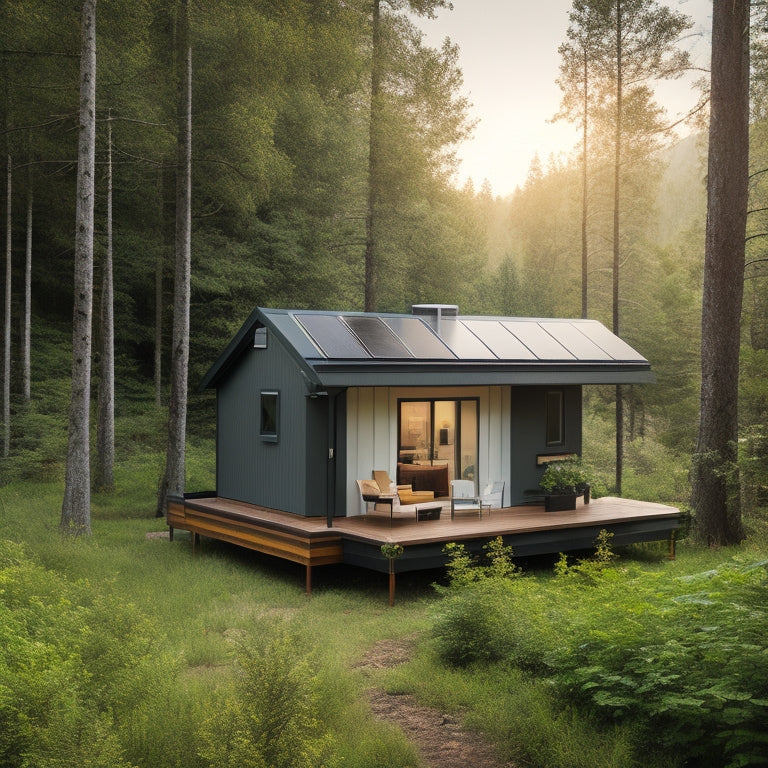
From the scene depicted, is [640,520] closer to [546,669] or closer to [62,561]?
[546,669]

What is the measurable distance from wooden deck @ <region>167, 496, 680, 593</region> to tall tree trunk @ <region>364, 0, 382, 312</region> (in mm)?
8568

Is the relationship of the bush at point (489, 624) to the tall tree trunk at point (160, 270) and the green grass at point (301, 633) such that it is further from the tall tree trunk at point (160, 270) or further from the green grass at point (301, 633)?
the tall tree trunk at point (160, 270)

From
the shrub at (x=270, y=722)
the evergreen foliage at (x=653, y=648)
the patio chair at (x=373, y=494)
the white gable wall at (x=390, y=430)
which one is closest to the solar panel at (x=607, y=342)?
the white gable wall at (x=390, y=430)

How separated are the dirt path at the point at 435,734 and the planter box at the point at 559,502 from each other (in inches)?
236

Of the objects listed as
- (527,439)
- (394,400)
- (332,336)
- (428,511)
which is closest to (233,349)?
(332,336)

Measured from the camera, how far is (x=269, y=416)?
11.5m

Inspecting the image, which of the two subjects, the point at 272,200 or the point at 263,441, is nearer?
the point at 263,441

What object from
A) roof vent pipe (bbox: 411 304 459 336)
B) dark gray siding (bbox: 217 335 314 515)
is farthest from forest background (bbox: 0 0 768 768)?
roof vent pipe (bbox: 411 304 459 336)

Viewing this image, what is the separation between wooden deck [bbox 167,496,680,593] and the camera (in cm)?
945

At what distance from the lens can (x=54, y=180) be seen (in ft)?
58.7

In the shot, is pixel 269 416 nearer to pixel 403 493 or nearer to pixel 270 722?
pixel 403 493

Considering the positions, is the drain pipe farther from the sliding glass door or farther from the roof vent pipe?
the roof vent pipe

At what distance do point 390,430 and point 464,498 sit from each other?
4.60 feet

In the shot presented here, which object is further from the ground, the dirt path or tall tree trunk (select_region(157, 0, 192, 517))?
tall tree trunk (select_region(157, 0, 192, 517))
